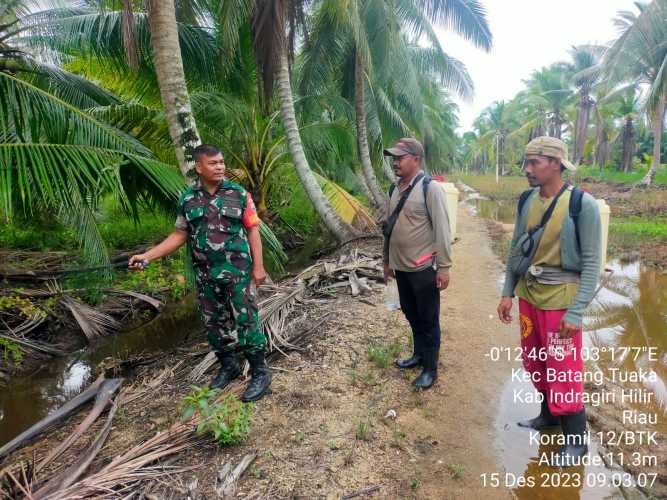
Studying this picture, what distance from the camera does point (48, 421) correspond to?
10.4 ft

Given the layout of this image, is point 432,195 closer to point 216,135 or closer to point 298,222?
point 216,135

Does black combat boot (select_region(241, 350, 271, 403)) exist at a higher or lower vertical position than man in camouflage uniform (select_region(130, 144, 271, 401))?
lower

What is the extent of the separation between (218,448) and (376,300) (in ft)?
9.89

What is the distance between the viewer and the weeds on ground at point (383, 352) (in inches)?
143

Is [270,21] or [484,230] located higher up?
[270,21]

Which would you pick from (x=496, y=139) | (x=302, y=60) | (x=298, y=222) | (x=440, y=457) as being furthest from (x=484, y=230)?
(x=496, y=139)

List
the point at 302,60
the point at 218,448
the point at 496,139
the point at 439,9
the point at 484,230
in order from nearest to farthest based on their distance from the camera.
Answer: the point at 218,448 → the point at 439,9 → the point at 302,60 → the point at 484,230 → the point at 496,139

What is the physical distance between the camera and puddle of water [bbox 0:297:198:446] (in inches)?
175

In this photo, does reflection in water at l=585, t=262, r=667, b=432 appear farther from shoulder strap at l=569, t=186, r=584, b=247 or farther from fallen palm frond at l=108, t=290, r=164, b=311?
fallen palm frond at l=108, t=290, r=164, b=311

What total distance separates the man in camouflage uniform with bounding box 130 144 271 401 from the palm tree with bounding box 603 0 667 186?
1859cm

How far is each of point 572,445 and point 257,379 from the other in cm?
206

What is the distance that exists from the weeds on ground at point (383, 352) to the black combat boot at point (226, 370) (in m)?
1.14

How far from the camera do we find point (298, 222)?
12.5m

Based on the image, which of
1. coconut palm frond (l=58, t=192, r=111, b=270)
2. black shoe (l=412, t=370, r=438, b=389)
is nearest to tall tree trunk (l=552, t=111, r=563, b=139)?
black shoe (l=412, t=370, r=438, b=389)
